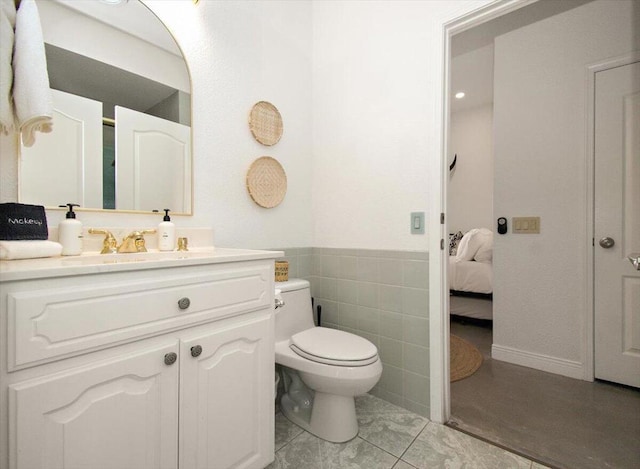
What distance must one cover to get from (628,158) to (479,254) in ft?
4.95

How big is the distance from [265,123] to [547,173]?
6.56ft

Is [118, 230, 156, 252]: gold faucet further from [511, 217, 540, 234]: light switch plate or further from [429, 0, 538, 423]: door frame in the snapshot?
[511, 217, 540, 234]: light switch plate

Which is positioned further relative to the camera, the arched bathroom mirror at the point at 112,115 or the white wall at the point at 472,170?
the white wall at the point at 472,170

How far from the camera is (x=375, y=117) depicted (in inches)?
71.1

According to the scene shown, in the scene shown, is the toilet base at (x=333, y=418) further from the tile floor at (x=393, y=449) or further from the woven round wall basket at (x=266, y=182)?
the woven round wall basket at (x=266, y=182)

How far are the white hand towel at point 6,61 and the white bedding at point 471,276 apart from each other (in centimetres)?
334

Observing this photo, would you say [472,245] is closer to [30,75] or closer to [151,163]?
[151,163]

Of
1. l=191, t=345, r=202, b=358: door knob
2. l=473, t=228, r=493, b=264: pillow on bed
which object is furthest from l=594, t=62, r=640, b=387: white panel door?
l=191, t=345, r=202, b=358: door knob

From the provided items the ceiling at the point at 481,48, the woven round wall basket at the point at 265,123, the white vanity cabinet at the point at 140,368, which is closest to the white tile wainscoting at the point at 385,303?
the woven round wall basket at the point at 265,123

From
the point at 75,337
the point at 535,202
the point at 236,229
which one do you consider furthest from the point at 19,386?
the point at 535,202

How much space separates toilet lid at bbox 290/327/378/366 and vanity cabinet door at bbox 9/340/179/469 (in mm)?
634

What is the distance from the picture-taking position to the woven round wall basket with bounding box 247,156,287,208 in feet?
5.66

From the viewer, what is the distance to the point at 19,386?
0.66 metres

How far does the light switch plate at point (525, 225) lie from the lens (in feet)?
7.27
